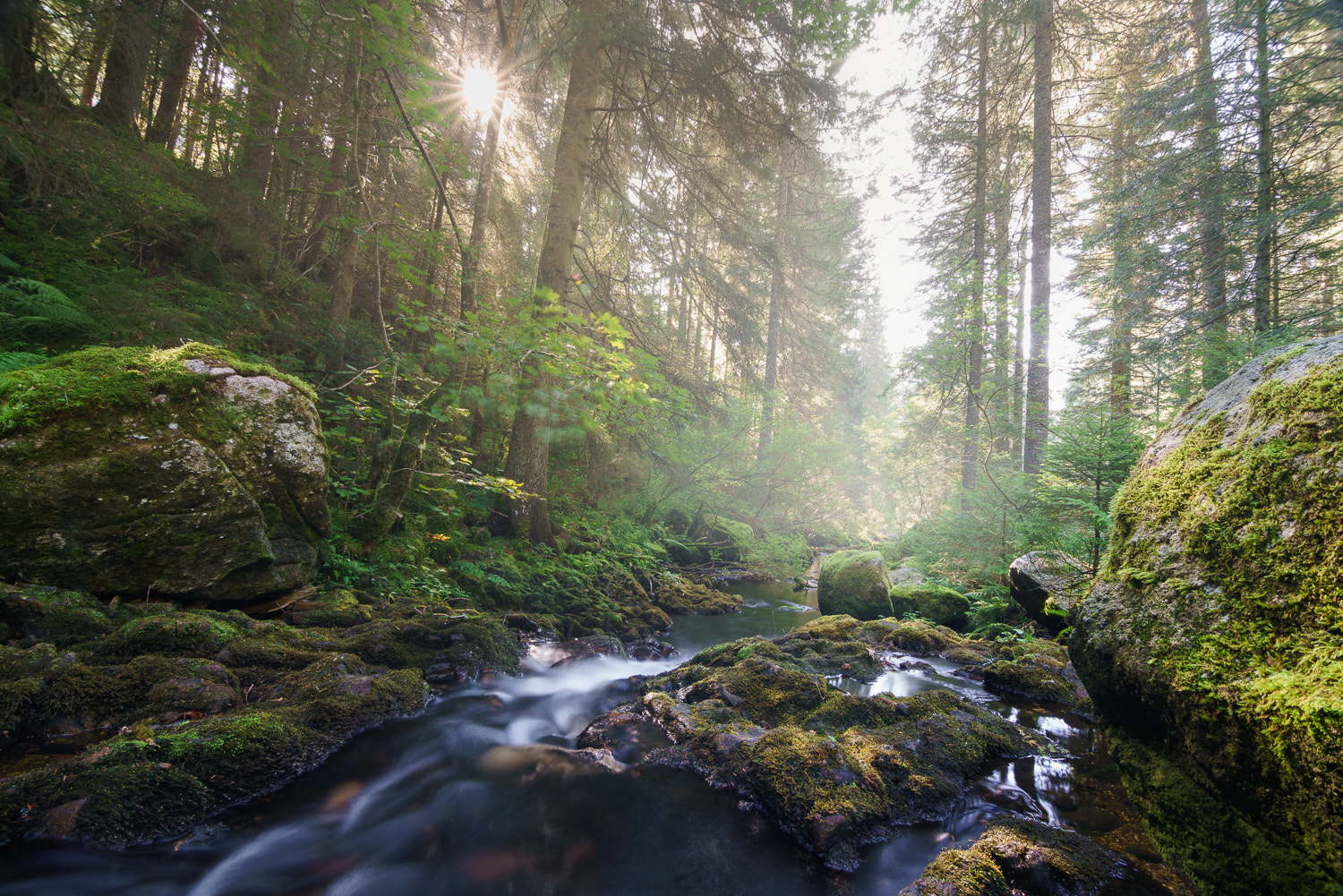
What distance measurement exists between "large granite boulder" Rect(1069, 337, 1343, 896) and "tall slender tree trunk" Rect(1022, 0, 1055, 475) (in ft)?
27.5

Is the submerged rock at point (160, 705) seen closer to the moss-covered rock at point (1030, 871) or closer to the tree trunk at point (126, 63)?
the moss-covered rock at point (1030, 871)

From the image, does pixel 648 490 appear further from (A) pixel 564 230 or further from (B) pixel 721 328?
(A) pixel 564 230

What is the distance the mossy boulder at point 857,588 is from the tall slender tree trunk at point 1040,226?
4.62 m

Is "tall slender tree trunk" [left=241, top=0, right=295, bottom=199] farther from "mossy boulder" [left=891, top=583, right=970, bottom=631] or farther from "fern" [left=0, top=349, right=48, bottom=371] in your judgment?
"mossy boulder" [left=891, top=583, right=970, bottom=631]

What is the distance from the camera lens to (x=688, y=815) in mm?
2979

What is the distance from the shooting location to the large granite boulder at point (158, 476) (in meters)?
3.16

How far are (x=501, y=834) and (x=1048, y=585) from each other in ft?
23.4

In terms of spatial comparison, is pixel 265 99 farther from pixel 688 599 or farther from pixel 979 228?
pixel 979 228

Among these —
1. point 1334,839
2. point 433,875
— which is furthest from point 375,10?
point 1334,839

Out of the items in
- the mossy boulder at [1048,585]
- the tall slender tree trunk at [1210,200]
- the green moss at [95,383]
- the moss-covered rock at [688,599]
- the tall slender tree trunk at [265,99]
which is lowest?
the moss-covered rock at [688,599]

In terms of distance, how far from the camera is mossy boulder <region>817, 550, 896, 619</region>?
844 centimetres

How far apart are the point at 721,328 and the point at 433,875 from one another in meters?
9.00

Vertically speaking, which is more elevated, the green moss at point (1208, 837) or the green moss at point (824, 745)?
the green moss at point (1208, 837)

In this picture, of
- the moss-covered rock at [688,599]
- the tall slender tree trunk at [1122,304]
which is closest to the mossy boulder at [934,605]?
the moss-covered rock at [688,599]
